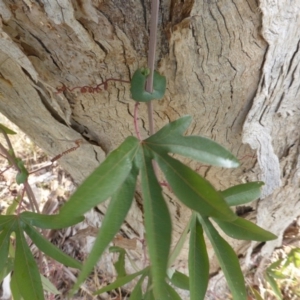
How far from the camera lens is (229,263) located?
0.54 m

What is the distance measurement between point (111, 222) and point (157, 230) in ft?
0.15

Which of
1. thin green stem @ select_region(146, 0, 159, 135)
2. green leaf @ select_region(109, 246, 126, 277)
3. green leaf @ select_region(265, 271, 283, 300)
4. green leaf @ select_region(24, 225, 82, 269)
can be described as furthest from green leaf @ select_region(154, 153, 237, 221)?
green leaf @ select_region(265, 271, 283, 300)

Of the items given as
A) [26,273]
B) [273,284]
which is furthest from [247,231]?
[273,284]

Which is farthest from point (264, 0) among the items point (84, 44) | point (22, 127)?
point (22, 127)

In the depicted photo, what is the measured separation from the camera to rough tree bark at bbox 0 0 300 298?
0.46m

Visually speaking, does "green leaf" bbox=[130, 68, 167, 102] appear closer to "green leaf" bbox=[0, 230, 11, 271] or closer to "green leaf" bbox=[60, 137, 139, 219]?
"green leaf" bbox=[60, 137, 139, 219]

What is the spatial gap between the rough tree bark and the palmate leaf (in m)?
0.14

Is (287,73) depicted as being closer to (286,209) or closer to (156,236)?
(156,236)

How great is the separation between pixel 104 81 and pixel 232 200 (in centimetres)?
26

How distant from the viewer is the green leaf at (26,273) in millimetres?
570

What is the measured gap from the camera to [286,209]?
3.14 feet

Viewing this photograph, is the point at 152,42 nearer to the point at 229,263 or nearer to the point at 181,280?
the point at 229,263

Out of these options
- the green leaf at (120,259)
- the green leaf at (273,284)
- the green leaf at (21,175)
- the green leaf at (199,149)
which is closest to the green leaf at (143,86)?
the green leaf at (199,149)

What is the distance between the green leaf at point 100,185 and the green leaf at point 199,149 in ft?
0.14
